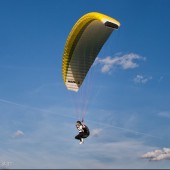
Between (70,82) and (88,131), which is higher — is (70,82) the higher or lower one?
the higher one

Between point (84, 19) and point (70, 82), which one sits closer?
point (84, 19)

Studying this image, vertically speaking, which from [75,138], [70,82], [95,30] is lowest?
[75,138]

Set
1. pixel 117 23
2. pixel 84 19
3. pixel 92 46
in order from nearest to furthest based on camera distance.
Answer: pixel 117 23 → pixel 84 19 → pixel 92 46

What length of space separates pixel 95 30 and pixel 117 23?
425 centimetres

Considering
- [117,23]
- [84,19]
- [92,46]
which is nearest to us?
[117,23]

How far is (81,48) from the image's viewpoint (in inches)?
1305

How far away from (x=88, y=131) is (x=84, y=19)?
7.04 meters

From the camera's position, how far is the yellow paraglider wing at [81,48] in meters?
31.8

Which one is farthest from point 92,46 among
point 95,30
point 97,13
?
point 97,13

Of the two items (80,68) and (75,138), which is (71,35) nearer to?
(80,68)

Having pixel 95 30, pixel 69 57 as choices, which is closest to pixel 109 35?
pixel 95 30

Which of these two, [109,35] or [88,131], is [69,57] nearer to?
[109,35]

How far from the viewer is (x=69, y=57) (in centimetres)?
3356

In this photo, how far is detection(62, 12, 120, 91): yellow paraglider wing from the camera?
31.8 m
